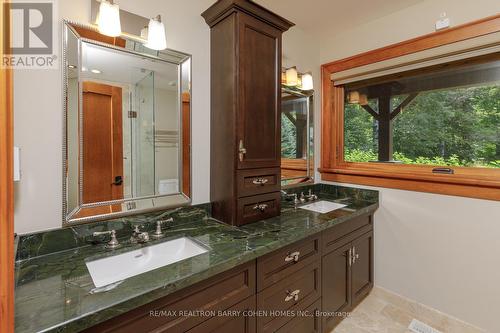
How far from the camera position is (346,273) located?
6.13 feet

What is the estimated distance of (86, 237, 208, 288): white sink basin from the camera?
106 centimetres

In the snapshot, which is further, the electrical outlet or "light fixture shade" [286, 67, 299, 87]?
"light fixture shade" [286, 67, 299, 87]

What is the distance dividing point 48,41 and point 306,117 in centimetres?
197

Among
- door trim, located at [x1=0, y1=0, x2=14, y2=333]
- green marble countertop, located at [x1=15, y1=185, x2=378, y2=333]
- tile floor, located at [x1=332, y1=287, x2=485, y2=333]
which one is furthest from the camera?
tile floor, located at [x1=332, y1=287, x2=485, y2=333]

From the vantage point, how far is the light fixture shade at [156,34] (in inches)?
52.7

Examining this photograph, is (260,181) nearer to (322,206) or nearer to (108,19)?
(322,206)

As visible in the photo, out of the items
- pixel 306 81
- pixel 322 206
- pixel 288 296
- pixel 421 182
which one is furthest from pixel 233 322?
pixel 306 81

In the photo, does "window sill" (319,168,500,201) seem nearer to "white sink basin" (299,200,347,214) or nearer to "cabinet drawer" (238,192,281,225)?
"white sink basin" (299,200,347,214)

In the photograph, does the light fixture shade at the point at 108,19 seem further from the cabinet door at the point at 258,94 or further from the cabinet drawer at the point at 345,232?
the cabinet drawer at the point at 345,232

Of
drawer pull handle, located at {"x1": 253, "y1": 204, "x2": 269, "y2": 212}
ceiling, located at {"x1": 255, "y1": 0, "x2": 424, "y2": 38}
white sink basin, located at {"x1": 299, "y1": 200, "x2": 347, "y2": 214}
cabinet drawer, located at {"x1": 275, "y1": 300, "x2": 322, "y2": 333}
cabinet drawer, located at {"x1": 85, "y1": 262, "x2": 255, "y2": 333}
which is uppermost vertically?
ceiling, located at {"x1": 255, "y1": 0, "x2": 424, "y2": 38}

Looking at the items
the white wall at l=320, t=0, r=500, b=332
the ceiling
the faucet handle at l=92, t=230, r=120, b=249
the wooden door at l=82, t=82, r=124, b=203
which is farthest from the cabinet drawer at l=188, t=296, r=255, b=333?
the ceiling

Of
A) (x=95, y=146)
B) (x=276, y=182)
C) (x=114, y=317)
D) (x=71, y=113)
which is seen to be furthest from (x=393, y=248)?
(x=71, y=113)

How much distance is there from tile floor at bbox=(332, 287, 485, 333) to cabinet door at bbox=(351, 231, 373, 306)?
0.33 feet

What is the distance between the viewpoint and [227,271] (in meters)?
1.11
